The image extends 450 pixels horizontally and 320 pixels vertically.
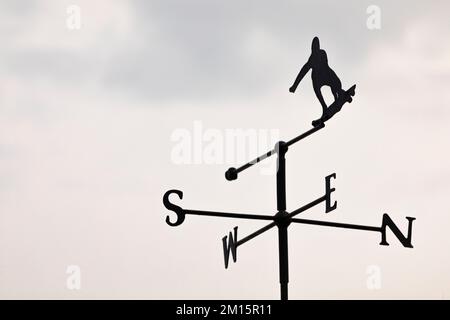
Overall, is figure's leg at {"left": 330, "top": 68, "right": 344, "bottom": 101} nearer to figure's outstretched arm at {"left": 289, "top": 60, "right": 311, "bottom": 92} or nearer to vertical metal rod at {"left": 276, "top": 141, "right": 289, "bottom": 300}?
figure's outstretched arm at {"left": 289, "top": 60, "right": 311, "bottom": 92}

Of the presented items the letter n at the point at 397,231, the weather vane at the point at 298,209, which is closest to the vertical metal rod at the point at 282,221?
the weather vane at the point at 298,209

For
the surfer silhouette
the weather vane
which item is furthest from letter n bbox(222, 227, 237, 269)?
the surfer silhouette

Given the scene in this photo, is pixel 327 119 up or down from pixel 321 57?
down

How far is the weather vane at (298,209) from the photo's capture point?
3.46 m

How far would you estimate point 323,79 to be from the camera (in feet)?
13.3

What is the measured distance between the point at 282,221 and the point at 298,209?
0.57ft

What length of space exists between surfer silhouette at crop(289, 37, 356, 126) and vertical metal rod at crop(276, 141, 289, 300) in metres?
0.48

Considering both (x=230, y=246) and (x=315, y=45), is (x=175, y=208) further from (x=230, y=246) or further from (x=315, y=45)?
(x=315, y=45)

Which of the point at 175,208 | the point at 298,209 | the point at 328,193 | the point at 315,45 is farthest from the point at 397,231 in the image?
the point at 175,208
